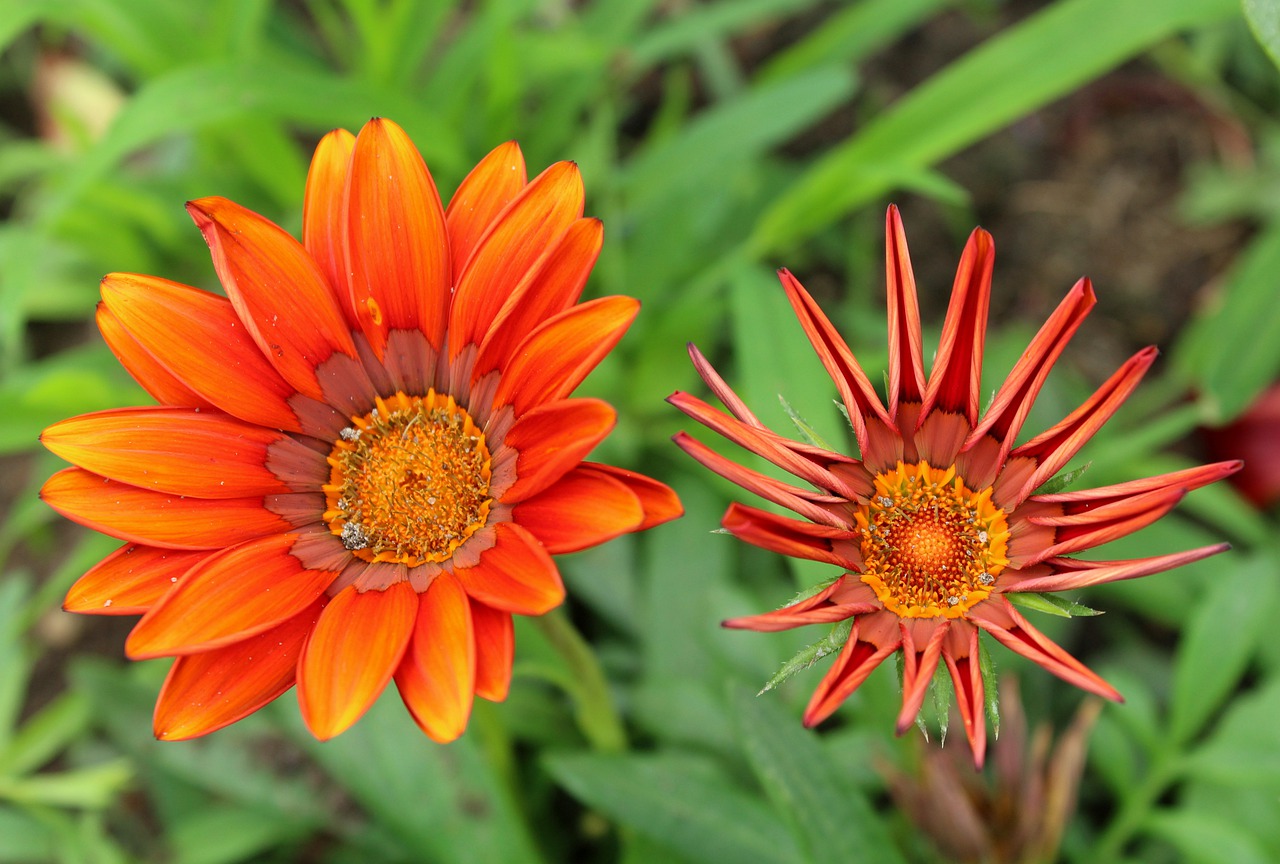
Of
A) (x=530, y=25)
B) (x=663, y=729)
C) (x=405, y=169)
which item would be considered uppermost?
(x=530, y=25)

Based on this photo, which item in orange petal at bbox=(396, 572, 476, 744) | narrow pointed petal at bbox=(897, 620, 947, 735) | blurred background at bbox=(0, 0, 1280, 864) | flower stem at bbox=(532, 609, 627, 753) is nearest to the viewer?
narrow pointed petal at bbox=(897, 620, 947, 735)

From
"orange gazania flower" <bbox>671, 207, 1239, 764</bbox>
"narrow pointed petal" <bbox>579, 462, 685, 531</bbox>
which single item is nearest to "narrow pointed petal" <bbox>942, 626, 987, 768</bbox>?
"orange gazania flower" <bbox>671, 207, 1239, 764</bbox>

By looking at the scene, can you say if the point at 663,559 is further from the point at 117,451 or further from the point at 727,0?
the point at 727,0

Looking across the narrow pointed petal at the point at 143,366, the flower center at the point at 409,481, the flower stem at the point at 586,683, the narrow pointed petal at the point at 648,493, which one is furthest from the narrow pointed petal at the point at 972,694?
the narrow pointed petal at the point at 143,366

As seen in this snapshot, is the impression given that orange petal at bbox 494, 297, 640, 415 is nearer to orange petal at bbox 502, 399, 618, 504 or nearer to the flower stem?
orange petal at bbox 502, 399, 618, 504

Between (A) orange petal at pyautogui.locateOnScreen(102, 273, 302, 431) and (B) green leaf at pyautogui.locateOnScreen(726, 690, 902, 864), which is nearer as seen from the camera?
(A) orange petal at pyautogui.locateOnScreen(102, 273, 302, 431)

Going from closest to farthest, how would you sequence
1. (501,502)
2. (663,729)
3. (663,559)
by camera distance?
(501,502) < (663,729) < (663,559)

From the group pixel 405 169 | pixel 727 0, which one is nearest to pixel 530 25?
pixel 727 0

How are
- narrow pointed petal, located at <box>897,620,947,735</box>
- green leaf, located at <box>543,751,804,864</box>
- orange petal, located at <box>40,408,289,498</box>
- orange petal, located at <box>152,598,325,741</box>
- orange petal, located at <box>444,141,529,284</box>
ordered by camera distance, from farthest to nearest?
green leaf, located at <box>543,751,804,864</box> < orange petal, located at <box>444,141,529,284</box> < orange petal, located at <box>40,408,289,498</box> < orange petal, located at <box>152,598,325,741</box> < narrow pointed petal, located at <box>897,620,947,735</box>
